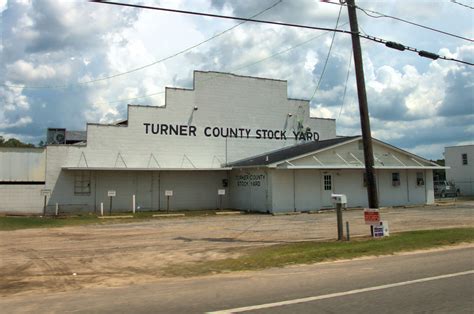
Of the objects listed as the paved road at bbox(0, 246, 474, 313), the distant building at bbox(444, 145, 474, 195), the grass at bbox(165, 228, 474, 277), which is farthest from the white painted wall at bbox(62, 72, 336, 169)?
the paved road at bbox(0, 246, 474, 313)

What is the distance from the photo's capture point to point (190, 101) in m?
35.7

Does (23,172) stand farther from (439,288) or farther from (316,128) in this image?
(439,288)

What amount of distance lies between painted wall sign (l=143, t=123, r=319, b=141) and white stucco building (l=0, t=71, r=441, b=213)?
75 mm

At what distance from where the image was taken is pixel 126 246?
16.1m

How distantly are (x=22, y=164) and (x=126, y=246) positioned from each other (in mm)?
18097

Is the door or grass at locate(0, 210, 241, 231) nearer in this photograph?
grass at locate(0, 210, 241, 231)

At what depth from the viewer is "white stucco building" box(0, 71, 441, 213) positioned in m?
Answer: 31.2

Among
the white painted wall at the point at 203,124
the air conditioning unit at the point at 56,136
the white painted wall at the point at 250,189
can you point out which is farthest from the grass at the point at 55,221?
the air conditioning unit at the point at 56,136

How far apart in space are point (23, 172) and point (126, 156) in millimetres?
6681

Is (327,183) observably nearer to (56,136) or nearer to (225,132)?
(225,132)

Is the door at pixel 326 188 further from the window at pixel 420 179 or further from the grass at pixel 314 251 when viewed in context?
the grass at pixel 314 251

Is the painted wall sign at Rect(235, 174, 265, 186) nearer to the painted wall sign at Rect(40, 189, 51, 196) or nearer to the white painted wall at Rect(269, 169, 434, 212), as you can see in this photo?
the white painted wall at Rect(269, 169, 434, 212)

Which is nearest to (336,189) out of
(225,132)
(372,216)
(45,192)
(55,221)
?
(225,132)

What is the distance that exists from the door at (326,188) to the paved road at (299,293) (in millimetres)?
22130
